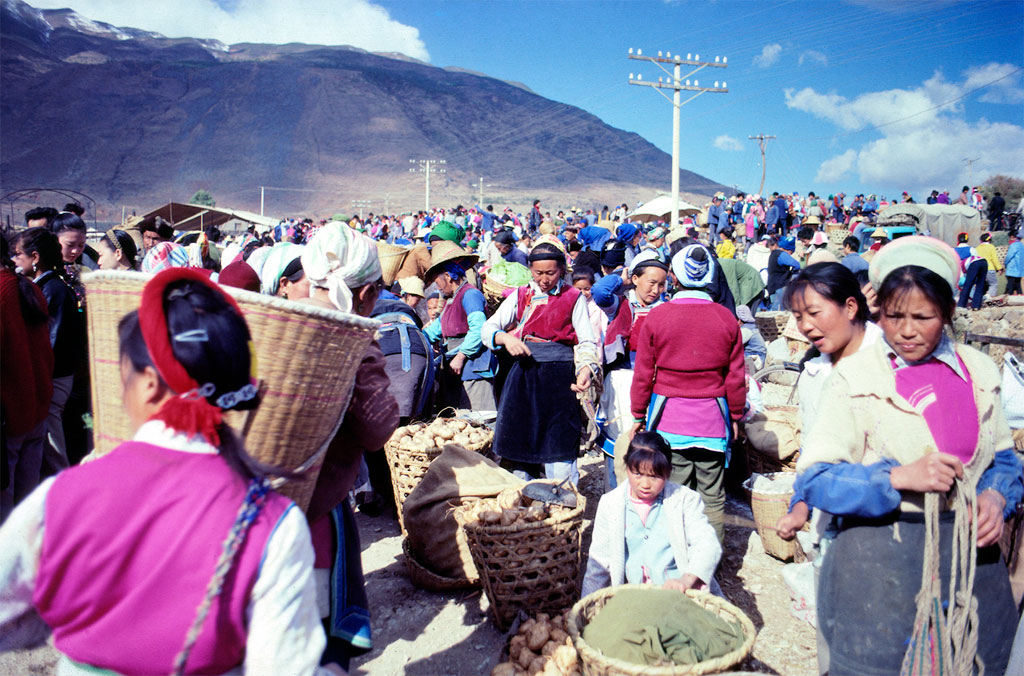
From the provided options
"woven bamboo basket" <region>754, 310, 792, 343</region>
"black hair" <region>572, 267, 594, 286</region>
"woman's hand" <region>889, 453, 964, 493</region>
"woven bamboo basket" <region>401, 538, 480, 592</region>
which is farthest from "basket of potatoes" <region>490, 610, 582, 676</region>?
"woven bamboo basket" <region>754, 310, 792, 343</region>

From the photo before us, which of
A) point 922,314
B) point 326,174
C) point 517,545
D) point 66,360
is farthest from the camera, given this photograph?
point 326,174

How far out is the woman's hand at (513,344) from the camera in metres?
4.46

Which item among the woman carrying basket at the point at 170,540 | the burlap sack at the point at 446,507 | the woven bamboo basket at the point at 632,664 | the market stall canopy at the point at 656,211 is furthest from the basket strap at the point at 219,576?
the market stall canopy at the point at 656,211

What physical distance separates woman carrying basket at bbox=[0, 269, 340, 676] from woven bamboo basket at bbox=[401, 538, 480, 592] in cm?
264

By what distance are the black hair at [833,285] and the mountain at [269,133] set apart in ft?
232

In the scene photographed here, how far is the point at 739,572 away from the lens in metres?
4.34

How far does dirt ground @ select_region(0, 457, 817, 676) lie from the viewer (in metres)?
3.33

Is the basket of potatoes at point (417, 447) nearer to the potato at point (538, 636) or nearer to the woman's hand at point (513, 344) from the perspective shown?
the woman's hand at point (513, 344)

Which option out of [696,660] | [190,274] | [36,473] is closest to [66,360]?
[36,473]

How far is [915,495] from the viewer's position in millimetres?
2025

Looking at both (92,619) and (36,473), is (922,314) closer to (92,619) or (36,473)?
(92,619)

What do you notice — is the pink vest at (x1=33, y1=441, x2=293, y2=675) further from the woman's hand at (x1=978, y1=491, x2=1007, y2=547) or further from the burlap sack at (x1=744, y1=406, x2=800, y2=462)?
the burlap sack at (x1=744, y1=406, x2=800, y2=462)

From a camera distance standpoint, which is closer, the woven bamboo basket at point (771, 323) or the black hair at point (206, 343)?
the black hair at point (206, 343)

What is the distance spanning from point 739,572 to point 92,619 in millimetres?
3949
